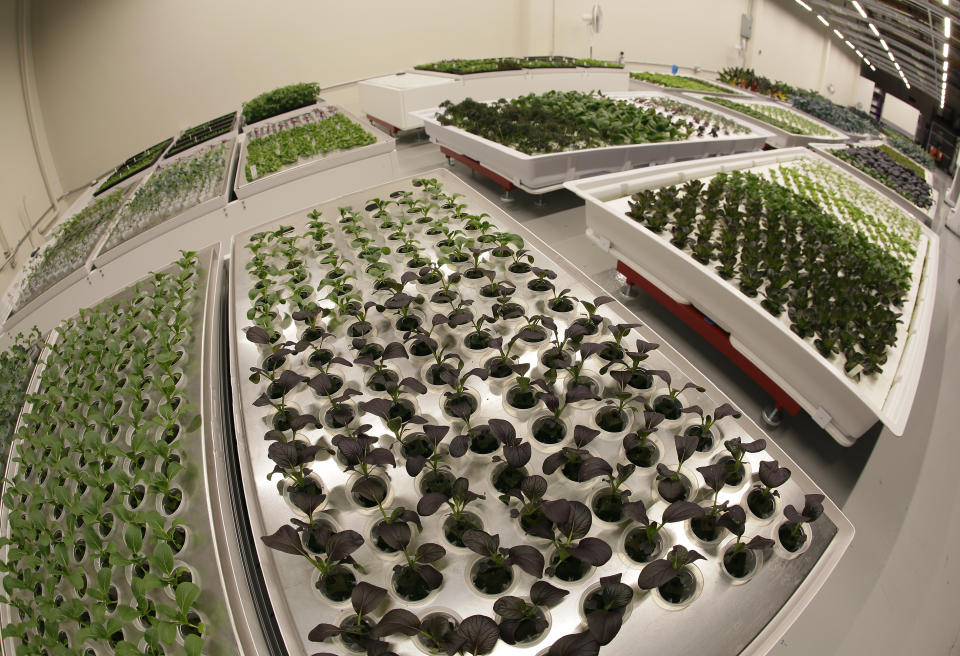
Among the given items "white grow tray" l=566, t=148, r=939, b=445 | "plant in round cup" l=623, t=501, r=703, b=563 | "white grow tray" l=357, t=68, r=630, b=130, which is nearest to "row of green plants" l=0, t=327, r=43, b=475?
"plant in round cup" l=623, t=501, r=703, b=563

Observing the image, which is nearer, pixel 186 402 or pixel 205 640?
pixel 205 640

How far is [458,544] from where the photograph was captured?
101 cm

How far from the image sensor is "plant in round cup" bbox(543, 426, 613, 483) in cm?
99

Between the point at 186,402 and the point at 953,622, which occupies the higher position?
the point at 186,402

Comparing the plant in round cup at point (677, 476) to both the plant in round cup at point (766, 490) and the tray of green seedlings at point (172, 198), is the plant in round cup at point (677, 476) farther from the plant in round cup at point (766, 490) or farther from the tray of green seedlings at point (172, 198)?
the tray of green seedlings at point (172, 198)

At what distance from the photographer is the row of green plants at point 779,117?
4948 mm

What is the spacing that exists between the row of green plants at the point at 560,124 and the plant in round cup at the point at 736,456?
7.77ft

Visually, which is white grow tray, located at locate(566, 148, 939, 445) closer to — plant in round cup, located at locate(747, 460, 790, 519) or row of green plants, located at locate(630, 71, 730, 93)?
plant in round cup, located at locate(747, 460, 790, 519)

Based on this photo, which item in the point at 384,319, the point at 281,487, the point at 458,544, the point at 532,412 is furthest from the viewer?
the point at 384,319

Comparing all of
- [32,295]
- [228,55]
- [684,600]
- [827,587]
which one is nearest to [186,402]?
[684,600]

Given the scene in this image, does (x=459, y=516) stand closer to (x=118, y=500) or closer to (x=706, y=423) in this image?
(x=706, y=423)

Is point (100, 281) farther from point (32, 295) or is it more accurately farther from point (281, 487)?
point (281, 487)

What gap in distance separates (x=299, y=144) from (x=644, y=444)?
3.67 meters

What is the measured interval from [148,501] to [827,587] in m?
1.92
